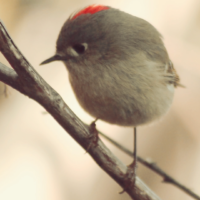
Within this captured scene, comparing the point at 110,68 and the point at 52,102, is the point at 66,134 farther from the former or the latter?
the point at 52,102

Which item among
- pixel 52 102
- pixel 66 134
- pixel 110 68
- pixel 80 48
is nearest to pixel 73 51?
pixel 80 48

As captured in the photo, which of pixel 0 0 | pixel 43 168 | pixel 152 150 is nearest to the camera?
pixel 0 0

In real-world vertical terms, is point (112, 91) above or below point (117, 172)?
above

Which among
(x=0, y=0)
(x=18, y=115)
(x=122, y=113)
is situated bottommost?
(x=18, y=115)

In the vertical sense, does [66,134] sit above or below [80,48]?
below

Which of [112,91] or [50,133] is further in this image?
[50,133]

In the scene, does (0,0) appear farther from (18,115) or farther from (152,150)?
(152,150)

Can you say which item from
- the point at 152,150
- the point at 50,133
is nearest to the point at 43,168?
the point at 50,133

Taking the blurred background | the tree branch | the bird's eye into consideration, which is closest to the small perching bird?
the bird's eye
